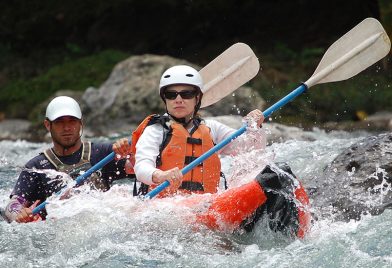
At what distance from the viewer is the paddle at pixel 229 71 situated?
23.0ft

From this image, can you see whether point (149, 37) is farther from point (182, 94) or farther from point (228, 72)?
point (182, 94)

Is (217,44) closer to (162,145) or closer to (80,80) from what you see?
(80,80)

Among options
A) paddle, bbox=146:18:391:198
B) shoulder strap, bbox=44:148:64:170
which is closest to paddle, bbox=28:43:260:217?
paddle, bbox=146:18:391:198

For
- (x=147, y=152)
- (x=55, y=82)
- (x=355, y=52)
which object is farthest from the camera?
(x=55, y=82)

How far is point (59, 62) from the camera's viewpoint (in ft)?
53.9

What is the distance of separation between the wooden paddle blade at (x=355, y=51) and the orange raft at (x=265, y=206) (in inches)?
56.4

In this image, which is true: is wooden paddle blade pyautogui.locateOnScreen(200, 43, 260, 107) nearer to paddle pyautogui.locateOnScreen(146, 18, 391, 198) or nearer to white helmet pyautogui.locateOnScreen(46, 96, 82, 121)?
paddle pyautogui.locateOnScreen(146, 18, 391, 198)

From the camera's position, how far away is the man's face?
20.3 ft

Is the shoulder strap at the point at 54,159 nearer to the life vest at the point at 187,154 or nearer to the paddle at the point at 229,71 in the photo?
the life vest at the point at 187,154

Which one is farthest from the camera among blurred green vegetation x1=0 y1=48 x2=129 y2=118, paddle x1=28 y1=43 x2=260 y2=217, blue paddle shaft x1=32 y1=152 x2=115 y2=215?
blurred green vegetation x1=0 y1=48 x2=129 y2=118

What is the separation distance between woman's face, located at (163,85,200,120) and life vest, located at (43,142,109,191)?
0.83 m

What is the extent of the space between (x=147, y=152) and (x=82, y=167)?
0.76 m

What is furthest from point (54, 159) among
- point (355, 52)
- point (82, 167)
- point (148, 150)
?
point (355, 52)

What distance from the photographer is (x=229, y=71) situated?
23.2 feet
